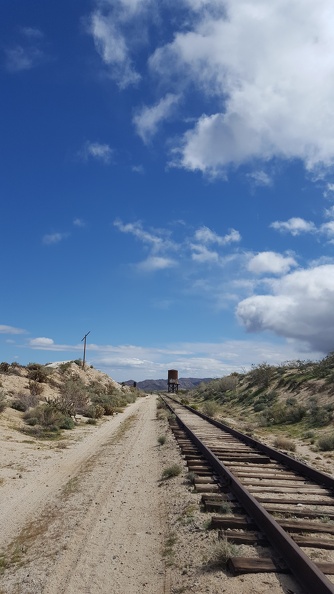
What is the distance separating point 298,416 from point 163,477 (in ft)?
47.9

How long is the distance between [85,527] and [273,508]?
292 cm

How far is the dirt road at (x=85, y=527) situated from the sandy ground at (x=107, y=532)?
0.05ft

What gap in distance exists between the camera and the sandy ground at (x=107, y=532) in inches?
196

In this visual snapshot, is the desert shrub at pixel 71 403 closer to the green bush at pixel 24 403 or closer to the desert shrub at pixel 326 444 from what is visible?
the green bush at pixel 24 403

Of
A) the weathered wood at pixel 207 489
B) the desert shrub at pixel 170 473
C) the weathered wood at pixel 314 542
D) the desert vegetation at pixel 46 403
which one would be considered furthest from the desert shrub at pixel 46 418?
the weathered wood at pixel 314 542

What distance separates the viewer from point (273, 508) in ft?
23.2

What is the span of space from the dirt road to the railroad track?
1004mm

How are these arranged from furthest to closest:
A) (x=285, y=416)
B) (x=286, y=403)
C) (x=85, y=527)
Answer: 1. (x=286, y=403)
2. (x=285, y=416)
3. (x=85, y=527)

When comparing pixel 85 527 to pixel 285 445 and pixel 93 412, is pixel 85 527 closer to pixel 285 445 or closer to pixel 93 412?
pixel 285 445

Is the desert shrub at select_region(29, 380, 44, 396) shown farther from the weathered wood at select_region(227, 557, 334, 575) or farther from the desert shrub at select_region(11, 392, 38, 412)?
the weathered wood at select_region(227, 557, 334, 575)

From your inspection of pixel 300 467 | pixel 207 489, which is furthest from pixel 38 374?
pixel 207 489

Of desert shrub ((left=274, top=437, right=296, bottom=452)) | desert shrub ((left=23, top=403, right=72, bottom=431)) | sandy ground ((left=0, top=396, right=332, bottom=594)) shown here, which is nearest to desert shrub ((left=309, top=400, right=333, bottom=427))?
desert shrub ((left=274, top=437, right=296, bottom=452))

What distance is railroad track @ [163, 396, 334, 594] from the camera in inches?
191

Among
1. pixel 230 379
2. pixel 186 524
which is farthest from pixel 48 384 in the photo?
pixel 186 524
